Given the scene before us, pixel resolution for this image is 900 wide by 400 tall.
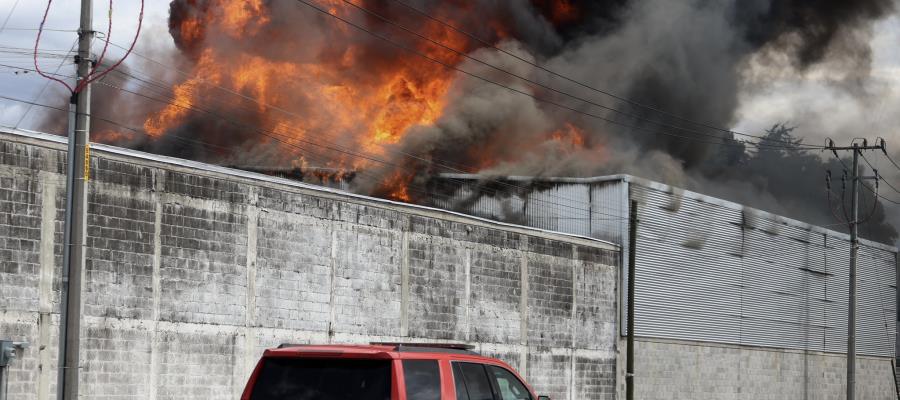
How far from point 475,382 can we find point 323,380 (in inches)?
76.4

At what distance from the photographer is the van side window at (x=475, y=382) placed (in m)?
13.0

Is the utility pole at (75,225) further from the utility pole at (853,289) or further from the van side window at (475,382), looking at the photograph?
the utility pole at (853,289)

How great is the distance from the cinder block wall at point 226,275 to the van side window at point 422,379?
10.6m

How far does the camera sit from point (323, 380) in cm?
1205

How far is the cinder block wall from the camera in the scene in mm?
20766

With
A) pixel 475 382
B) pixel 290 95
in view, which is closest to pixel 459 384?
pixel 475 382

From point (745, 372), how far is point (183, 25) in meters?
24.6

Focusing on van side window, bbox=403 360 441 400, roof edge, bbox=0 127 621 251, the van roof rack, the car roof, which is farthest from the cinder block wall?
van side window, bbox=403 360 441 400

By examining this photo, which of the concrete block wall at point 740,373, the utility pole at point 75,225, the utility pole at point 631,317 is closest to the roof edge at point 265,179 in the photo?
the utility pole at point 631,317

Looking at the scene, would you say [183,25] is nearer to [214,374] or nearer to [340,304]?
[340,304]

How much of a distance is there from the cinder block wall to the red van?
9769 mm

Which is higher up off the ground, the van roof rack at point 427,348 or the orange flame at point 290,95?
the orange flame at point 290,95

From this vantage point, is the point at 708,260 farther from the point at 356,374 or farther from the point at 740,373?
the point at 356,374

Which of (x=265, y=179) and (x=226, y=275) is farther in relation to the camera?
(x=265, y=179)
